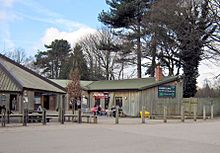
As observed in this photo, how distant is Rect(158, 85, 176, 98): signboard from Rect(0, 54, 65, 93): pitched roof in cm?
1440

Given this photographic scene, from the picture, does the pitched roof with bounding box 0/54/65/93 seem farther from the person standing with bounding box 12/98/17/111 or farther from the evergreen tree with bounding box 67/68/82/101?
the evergreen tree with bounding box 67/68/82/101

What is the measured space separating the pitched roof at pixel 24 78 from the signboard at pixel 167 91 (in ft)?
47.2

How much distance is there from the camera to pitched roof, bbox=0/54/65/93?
27.4 m

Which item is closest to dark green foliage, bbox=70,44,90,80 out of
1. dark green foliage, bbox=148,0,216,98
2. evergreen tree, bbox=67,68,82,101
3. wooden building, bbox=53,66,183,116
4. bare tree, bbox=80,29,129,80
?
bare tree, bbox=80,29,129,80

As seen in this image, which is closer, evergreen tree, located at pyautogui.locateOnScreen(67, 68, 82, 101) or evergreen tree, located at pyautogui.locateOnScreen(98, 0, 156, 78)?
evergreen tree, located at pyautogui.locateOnScreen(67, 68, 82, 101)

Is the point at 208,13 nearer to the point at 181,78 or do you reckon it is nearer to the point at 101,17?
the point at 181,78

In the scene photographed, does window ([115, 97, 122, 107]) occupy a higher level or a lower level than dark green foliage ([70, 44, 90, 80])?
lower

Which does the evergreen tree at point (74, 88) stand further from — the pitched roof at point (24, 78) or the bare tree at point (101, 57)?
the bare tree at point (101, 57)

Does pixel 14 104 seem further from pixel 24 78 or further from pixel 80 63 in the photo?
pixel 80 63

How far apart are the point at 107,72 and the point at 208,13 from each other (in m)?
27.9

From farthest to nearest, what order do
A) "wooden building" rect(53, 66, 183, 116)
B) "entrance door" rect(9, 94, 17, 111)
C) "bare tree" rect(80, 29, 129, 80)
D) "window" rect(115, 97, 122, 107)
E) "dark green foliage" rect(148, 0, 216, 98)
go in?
"bare tree" rect(80, 29, 129, 80), "window" rect(115, 97, 122, 107), "dark green foliage" rect(148, 0, 216, 98), "wooden building" rect(53, 66, 183, 116), "entrance door" rect(9, 94, 17, 111)

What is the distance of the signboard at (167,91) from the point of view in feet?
139

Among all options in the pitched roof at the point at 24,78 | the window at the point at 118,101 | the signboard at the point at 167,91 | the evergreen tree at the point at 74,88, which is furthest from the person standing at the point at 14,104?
the signboard at the point at 167,91

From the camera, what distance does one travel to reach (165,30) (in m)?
46.4
